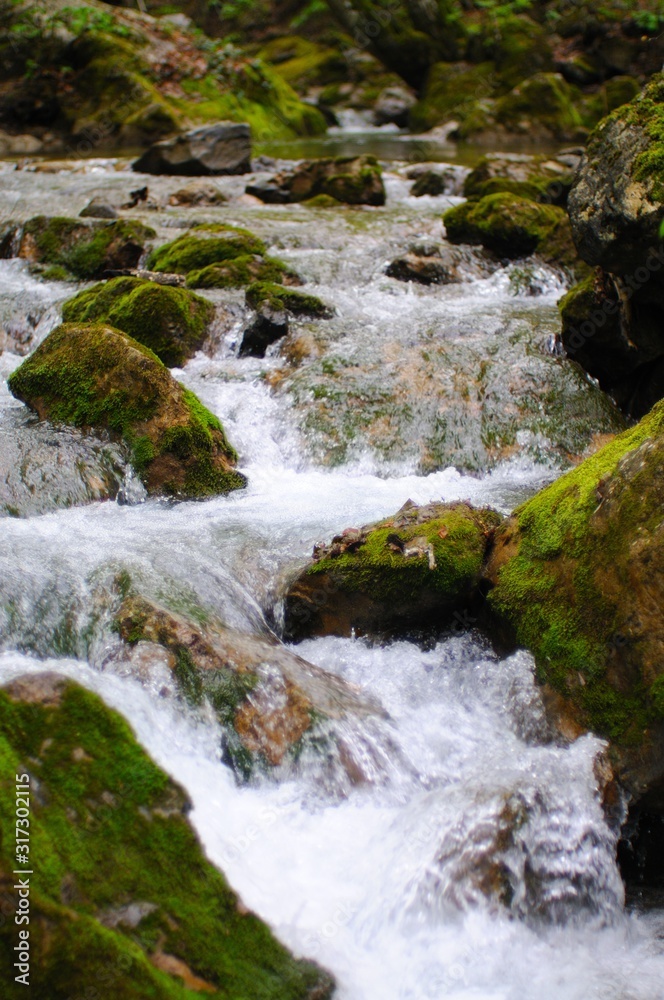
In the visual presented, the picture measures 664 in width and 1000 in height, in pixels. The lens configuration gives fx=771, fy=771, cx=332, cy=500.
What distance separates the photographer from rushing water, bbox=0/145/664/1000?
290cm

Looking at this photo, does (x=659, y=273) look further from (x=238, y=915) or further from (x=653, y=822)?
(x=238, y=915)

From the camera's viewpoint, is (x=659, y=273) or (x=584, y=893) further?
(x=659, y=273)

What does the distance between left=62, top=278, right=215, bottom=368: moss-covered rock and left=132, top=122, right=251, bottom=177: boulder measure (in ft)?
30.1

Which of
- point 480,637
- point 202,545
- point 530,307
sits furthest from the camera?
point 530,307

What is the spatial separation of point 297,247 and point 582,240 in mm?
5346

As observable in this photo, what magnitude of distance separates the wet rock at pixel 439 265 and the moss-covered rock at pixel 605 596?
19.9 ft

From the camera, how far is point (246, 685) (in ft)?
12.0

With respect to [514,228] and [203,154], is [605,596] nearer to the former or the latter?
[514,228]

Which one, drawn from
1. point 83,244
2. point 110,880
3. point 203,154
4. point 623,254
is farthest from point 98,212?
point 110,880

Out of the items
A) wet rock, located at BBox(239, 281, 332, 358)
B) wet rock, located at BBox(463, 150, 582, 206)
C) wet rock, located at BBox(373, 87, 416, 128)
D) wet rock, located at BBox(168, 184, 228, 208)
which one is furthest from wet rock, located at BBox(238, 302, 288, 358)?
wet rock, located at BBox(373, 87, 416, 128)

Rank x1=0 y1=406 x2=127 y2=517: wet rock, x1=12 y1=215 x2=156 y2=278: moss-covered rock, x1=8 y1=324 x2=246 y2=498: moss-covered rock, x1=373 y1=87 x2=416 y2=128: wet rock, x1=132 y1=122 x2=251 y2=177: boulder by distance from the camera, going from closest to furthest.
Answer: x1=0 y1=406 x2=127 y2=517: wet rock, x1=8 y1=324 x2=246 y2=498: moss-covered rock, x1=12 y1=215 x2=156 y2=278: moss-covered rock, x1=132 y1=122 x2=251 y2=177: boulder, x1=373 y1=87 x2=416 y2=128: wet rock

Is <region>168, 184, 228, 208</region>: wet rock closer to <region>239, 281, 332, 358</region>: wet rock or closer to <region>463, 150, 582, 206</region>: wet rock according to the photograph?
<region>463, 150, 582, 206</region>: wet rock

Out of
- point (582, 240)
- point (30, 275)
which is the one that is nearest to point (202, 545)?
point (582, 240)

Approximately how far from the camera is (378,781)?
351 cm
